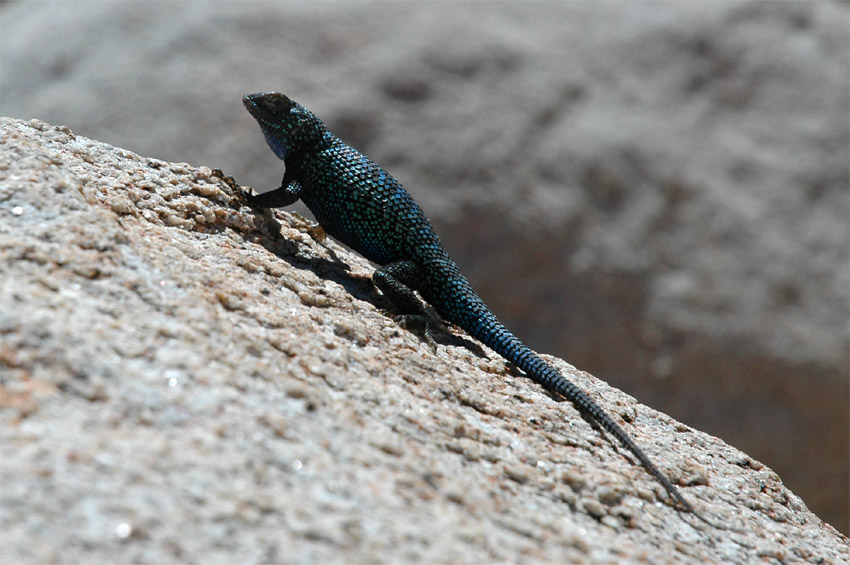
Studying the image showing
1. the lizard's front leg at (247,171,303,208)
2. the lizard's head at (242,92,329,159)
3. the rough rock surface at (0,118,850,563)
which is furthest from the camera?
the lizard's head at (242,92,329,159)

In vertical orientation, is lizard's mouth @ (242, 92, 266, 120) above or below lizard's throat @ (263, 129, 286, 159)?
above

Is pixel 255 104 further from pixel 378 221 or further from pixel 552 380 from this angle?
pixel 552 380

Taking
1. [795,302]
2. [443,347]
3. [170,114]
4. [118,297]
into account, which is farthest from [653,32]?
[118,297]

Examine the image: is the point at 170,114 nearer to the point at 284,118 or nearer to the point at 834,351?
the point at 284,118

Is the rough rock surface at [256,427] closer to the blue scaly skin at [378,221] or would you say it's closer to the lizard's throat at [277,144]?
the blue scaly skin at [378,221]

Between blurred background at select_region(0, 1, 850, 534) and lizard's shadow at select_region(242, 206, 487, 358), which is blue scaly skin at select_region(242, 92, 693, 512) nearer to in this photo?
lizard's shadow at select_region(242, 206, 487, 358)

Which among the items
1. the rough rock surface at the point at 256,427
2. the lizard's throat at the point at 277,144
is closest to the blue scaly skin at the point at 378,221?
A: the lizard's throat at the point at 277,144

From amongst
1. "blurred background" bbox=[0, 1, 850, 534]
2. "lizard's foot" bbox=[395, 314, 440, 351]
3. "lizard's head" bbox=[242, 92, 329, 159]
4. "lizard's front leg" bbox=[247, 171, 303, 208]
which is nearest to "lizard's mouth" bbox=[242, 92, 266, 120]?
"lizard's head" bbox=[242, 92, 329, 159]

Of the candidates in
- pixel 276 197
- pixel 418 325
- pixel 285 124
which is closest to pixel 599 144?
pixel 285 124

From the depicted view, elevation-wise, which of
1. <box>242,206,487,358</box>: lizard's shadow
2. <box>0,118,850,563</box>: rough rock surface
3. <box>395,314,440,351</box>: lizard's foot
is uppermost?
<box>242,206,487,358</box>: lizard's shadow
